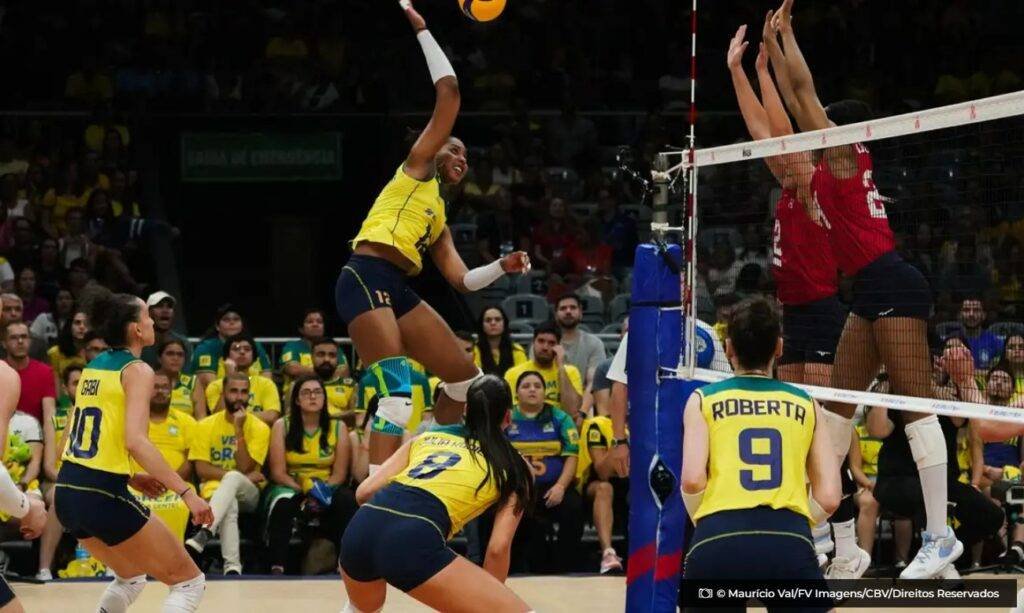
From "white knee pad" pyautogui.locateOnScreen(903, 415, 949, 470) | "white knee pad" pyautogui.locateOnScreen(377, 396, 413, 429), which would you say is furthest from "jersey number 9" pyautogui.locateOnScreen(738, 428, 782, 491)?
"white knee pad" pyautogui.locateOnScreen(377, 396, 413, 429)

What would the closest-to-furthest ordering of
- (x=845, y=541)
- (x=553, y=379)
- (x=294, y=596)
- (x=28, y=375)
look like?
(x=845, y=541) → (x=294, y=596) → (x=28, y=375) → (x=553, y=379)

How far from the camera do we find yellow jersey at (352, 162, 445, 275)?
819 centimetres

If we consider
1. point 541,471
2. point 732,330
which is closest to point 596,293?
point 541,471

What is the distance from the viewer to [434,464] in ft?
21.1

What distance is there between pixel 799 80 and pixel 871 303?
1.10 metres

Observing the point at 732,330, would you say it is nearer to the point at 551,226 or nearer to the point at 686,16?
the point at 551,226

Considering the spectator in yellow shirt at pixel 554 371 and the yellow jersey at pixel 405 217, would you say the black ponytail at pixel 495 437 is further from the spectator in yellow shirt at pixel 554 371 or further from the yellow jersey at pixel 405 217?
the spectator in yellow shirt at pixel 554 371

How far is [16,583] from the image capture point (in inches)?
380

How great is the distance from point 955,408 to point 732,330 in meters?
1.75

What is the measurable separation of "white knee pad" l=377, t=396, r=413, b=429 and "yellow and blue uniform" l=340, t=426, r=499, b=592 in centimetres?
144

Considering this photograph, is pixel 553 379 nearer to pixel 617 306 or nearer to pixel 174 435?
pixel 174 435

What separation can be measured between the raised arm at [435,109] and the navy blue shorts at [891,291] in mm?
2104

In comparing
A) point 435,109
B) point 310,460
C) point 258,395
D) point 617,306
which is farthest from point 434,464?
point 617,306

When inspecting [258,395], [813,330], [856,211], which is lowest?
[258,395]
